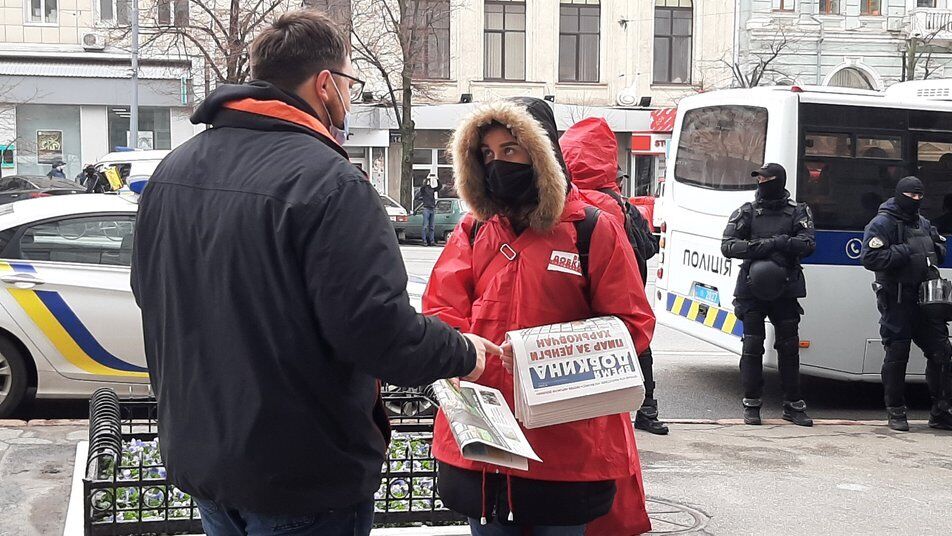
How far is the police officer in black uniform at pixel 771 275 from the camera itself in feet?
27.5

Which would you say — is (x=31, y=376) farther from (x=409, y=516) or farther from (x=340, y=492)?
(x=340, y=492)

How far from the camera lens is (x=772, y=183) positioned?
27.7 feet

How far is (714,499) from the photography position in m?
6.28

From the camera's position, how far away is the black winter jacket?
2.44m

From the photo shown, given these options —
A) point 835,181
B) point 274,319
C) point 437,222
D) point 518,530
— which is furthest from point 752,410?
point 437,222

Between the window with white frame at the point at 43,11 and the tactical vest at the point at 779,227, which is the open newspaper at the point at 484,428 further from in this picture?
the window with white frame at the point at 43,11

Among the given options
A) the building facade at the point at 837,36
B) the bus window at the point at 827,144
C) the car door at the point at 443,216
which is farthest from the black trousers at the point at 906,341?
the building facade at the point at 837,36

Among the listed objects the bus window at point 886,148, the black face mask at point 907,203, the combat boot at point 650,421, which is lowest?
the combat boot at point 650,421

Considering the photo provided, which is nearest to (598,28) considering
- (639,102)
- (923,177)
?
(639,102)

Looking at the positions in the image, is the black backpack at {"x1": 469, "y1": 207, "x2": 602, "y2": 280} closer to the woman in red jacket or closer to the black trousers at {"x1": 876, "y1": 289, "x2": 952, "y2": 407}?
the woman in red jacket

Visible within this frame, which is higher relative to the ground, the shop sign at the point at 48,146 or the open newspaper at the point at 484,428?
the shop sign at the point at 48,146

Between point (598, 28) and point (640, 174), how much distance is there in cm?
562

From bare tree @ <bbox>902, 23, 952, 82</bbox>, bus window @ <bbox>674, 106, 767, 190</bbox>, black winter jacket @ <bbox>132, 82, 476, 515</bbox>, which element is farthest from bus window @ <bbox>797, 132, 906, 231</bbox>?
bare tree @ <bbox>902, 23, 952, 82</bbox>

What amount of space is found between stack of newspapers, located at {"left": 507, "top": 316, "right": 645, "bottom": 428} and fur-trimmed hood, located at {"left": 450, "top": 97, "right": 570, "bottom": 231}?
14.4 inches
